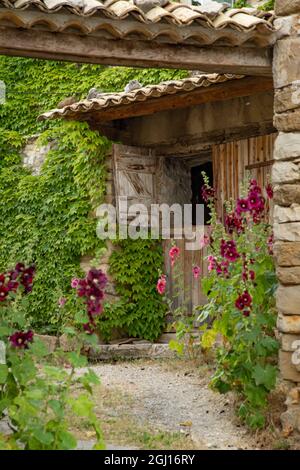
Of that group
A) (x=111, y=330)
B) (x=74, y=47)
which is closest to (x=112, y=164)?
(x=111, y=330)

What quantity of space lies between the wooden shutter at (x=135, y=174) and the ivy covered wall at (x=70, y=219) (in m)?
0.21

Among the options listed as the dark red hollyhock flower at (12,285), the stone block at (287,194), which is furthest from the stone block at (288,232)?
the dark red hollyhock flower at (12,285)

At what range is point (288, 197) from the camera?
18.1 ft

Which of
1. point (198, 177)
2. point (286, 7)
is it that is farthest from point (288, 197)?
point (198, 177)

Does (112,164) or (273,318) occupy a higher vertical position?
(112,164)

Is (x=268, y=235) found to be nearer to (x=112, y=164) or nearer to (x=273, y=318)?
(x=273, y=318)

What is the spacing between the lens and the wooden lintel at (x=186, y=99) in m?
7.84

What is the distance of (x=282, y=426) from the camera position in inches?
212

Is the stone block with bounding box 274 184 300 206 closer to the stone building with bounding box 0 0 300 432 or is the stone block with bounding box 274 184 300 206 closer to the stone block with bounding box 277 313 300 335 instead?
the stone building with bounding box 0 0 300 432

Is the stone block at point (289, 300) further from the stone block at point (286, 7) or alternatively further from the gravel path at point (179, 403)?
the stone block at point (286, 7)

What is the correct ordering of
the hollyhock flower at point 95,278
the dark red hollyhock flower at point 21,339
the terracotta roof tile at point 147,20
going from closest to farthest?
the hollyhock flower at point 95,278
the dark red hollyhock flower at point 21,339
the terracotta roof tile at point 147,20

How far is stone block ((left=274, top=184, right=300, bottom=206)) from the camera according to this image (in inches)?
215

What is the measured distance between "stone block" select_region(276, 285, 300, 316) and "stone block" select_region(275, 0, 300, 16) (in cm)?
196
